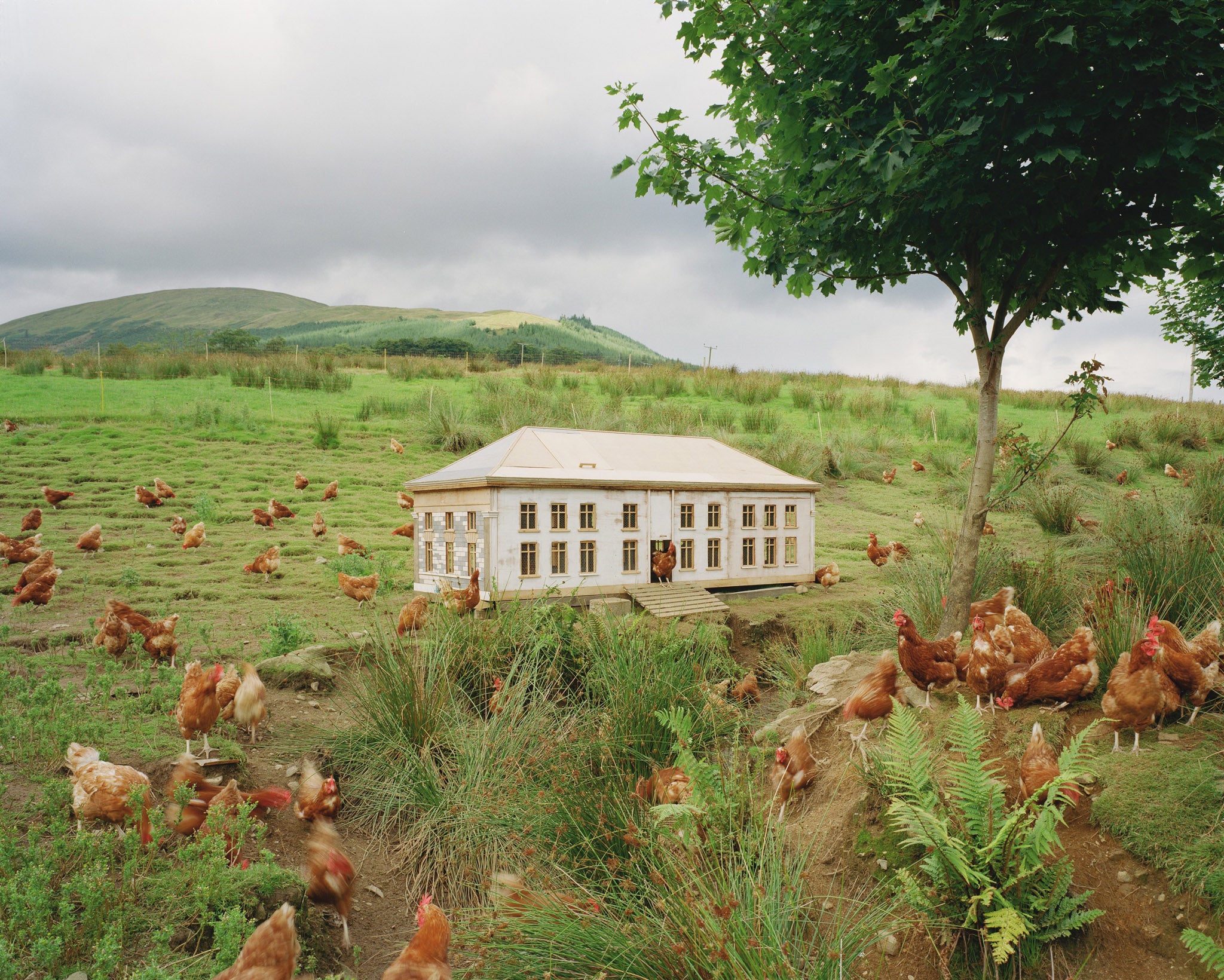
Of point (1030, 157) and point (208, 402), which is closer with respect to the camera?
point (1030, 157)

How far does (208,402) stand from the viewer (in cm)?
1895

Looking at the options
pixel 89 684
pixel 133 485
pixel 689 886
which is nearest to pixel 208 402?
pixel 133 485

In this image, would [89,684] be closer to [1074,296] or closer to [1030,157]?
[1030,157]

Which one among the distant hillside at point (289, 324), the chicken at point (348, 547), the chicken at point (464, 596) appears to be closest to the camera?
the chicken at point (464, 596)

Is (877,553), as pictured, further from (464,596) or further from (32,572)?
(32,572)

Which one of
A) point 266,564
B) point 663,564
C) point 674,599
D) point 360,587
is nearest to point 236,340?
point 266,564

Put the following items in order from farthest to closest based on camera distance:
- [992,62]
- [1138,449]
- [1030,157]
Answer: [1138,449], [1030,157], [992,62]

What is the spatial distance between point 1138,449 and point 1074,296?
19.1m

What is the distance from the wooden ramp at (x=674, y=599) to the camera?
31.4ft

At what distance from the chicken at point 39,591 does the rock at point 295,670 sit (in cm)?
348

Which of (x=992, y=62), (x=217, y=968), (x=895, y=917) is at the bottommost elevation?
(x=217, y=968)


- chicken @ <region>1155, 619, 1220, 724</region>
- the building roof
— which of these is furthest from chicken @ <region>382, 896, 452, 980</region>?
the building roof

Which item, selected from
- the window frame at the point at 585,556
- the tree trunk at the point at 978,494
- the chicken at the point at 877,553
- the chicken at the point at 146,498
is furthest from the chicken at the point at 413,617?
the chicken at the point at 877,553

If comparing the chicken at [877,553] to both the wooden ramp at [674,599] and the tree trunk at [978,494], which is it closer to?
the wooden ramp at [674,599]
